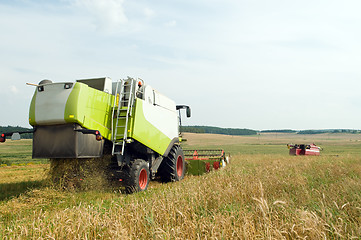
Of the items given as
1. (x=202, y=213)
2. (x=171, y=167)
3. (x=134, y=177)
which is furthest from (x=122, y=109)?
(x=202, y=213)

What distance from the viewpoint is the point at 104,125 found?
8258mm

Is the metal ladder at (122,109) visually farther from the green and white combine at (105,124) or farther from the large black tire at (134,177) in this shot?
the large black tire at (134,177)

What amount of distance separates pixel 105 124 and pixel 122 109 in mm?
611

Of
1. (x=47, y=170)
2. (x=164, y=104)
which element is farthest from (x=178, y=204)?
(x=164, y=104)

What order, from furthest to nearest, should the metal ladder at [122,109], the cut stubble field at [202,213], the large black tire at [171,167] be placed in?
the large black tire at [171,167] → the metal ladder at [122,109] → the cut stubble field at [202,213]

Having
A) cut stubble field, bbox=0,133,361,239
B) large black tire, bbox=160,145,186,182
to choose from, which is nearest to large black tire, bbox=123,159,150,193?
cut stubble field, bbox=0,133,361,239

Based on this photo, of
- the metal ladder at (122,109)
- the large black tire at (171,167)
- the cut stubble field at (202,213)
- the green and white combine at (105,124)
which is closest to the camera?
the cut stubble field at (202,213)

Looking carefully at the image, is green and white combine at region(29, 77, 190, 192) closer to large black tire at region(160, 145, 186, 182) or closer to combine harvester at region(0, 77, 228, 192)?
combine harvester at region(0, 77, 228, 192)

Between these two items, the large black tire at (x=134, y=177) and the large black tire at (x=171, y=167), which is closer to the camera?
the large black tire at (x=134, y=177)

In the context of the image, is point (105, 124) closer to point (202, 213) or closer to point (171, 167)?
point (171, 167)

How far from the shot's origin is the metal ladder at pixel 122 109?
326 inches

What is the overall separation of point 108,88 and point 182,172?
4.93 meters

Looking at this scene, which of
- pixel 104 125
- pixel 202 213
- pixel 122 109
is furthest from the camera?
pixel 122 109

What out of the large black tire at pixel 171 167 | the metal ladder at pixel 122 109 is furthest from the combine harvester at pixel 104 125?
the large black tire at pixel 171 167
